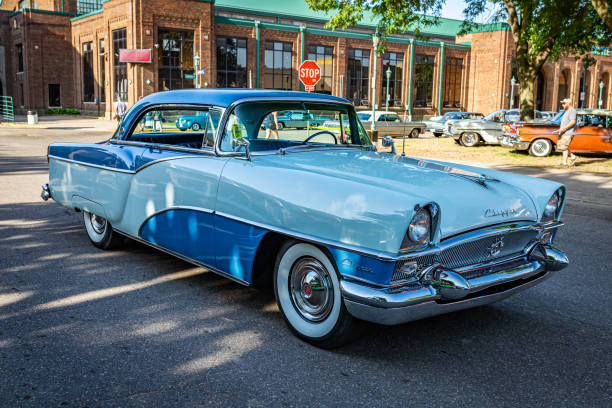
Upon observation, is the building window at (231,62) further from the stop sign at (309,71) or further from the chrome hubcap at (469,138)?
the stop sign at (309,71)

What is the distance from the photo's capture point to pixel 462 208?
3.33 metres

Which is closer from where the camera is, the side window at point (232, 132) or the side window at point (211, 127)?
the side window at point (232, 132)

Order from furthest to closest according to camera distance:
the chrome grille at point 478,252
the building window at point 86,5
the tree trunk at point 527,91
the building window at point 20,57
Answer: the building window at point 86,5, the building window at point 20,57, the tree trunk at point 527,91, the chrome grille at point 478,252

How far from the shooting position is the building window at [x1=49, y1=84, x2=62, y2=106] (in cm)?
5572

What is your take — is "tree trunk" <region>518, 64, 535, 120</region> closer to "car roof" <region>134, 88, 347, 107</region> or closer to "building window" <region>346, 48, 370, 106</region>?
"car roof" <region>134, 88, 347, 107</region>

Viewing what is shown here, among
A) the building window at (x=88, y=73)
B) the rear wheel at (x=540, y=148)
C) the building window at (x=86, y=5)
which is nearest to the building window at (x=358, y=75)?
the building window at (x=88, y=73)

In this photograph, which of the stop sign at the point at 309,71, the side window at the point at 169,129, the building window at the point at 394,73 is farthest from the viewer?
the building window at the point at 394,73

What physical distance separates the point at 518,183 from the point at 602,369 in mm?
1365

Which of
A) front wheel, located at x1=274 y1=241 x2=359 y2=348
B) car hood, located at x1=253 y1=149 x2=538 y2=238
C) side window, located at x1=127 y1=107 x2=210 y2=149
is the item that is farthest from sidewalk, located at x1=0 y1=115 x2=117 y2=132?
front wheel, located at x1=274 y1=241 x2=359 y2=348

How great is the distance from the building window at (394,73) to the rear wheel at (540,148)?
3936 centimetres

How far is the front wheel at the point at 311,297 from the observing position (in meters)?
3.35

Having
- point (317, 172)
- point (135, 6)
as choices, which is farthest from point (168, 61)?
point (317, 172)

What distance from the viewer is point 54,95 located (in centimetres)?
5609

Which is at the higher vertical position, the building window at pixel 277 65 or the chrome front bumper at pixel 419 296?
the building window at pixel 277 65
